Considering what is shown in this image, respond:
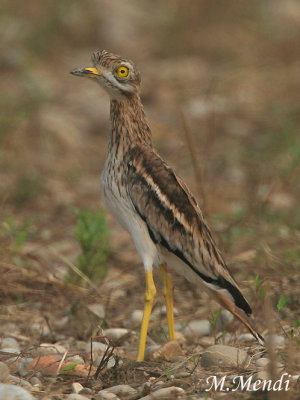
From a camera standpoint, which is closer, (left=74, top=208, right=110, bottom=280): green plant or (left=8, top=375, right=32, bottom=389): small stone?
(left=8, top=375, right=32, bottom=389): small stone

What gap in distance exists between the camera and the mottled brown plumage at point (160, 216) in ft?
12.6

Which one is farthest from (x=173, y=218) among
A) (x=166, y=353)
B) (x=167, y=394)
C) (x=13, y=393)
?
(x=13, y=393)

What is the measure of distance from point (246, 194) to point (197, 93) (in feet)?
7.57

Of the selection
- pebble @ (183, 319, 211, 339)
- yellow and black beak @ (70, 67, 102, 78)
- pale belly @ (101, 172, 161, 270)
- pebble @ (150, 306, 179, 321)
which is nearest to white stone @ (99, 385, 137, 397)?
pale belly @ (101, 172, 161, 270)

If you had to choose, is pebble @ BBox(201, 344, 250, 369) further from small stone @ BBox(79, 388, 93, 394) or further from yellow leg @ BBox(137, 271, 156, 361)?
small stone @ BBox(79, 388, 93, 394)

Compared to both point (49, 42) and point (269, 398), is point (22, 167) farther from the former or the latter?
point (269, 398)

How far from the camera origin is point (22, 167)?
6.90 metres

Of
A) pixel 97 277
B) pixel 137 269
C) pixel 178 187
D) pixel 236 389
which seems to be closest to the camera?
pixel 236 389

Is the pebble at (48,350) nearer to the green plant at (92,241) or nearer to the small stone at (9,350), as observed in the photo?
the small stone at (9,350)

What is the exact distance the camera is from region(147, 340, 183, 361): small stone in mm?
3707

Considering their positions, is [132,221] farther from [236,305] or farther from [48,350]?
[48,350]

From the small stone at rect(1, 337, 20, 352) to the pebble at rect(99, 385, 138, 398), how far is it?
0.80 m

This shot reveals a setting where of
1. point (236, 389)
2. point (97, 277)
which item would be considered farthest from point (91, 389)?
point (97, 277)

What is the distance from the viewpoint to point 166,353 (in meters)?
3.71
